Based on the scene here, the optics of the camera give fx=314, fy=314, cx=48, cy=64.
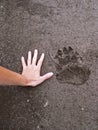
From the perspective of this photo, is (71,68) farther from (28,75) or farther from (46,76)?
(28,75)

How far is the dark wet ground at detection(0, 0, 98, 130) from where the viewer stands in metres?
2.21

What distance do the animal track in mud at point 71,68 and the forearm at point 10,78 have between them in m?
0.28

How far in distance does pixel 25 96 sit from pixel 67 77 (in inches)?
13.3

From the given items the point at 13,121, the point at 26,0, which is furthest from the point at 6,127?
the point at 26,0

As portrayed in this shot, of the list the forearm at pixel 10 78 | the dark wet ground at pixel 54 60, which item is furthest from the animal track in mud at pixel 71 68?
the forearm at pixel 10 78

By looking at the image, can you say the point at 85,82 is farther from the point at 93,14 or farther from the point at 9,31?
the point at 9,31

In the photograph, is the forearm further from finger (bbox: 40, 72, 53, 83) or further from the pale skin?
finger (bbox: 40, 72, 53, 83)

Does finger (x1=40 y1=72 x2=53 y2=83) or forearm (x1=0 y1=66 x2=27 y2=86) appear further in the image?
finger (x1=40 y1=72 x2=53 y2=83)

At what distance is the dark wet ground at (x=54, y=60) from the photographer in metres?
2.21

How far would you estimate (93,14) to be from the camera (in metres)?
2.48

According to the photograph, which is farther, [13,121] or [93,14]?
[93,14]

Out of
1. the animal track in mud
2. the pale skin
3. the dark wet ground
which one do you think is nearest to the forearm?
the pale skin

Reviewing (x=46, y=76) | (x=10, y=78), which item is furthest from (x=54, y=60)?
(x=10, y=78)

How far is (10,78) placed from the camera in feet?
6.94
